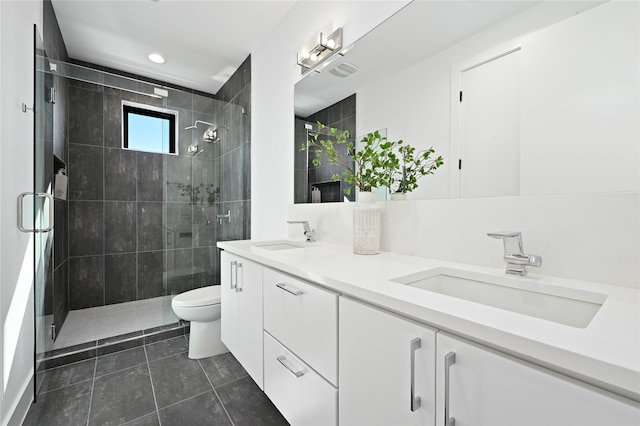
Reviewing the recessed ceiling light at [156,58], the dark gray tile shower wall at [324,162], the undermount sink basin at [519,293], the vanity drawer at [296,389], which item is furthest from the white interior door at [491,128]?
the recessed ceiling light at [156,58]

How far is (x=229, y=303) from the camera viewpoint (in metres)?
1.73

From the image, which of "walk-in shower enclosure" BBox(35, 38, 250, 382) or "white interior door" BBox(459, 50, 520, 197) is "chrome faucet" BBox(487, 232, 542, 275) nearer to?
"white interior door" BBox(459, 50, 520, 197)

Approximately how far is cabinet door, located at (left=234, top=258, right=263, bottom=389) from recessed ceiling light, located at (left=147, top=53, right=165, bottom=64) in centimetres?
239

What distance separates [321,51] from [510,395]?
1.91 m

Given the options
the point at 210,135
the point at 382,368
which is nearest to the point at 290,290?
the point at 382,368

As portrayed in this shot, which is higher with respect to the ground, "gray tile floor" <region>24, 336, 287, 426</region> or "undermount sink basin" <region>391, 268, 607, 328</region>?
"undermount sink basin" <region>391, 268, 607, 328</region>

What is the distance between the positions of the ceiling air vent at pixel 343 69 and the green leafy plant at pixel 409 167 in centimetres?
58

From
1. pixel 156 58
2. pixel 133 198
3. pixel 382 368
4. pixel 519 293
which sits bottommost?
pixel 382 368

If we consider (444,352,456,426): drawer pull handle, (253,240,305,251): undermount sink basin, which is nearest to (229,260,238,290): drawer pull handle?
(253,240,305,251): undermount sink basin

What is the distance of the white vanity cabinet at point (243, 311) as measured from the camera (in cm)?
136

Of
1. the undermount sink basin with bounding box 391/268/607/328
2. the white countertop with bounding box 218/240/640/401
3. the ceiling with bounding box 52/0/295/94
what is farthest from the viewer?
the ceiling with bounding box 52/0/295/94

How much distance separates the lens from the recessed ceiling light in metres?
2.74

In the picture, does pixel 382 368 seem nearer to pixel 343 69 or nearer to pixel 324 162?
pixel 324 162

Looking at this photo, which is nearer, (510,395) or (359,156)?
(510,395)
